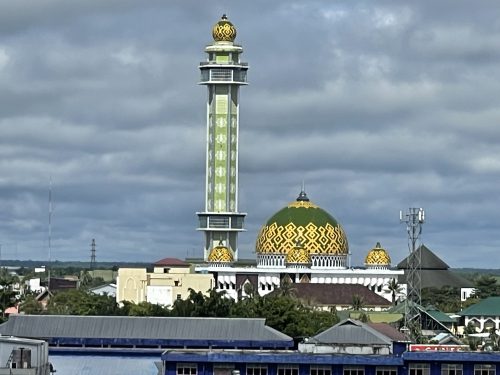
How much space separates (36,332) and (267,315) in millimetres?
27764

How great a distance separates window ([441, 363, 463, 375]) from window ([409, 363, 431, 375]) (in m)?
0.63

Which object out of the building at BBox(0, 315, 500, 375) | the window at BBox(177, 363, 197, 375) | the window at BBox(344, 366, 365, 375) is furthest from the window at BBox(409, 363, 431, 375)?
the window at BBox(177, 363, 197, 375)

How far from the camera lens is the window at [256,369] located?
100 metres

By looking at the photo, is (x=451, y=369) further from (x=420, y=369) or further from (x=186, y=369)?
(x=186, y=369)

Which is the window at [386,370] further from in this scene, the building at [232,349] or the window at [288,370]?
the window at [288,370]

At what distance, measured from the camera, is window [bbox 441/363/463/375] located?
100 m

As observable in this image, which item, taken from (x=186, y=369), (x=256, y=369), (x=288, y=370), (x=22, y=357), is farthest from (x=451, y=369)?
(x=22, y=357)

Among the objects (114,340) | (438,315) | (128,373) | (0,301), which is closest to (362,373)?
(128,373)

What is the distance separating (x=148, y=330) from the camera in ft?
413

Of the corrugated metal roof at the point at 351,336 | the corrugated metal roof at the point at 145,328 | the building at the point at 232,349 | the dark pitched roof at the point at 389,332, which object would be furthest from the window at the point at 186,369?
the dark pitched roof at the point at 389,332

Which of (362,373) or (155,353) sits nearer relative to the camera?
(362,373)

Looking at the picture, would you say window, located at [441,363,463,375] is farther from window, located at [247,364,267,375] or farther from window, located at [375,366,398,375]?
window, located at [247,364,267,375]

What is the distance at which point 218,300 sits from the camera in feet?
538

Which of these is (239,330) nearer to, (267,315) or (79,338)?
(79,338)
